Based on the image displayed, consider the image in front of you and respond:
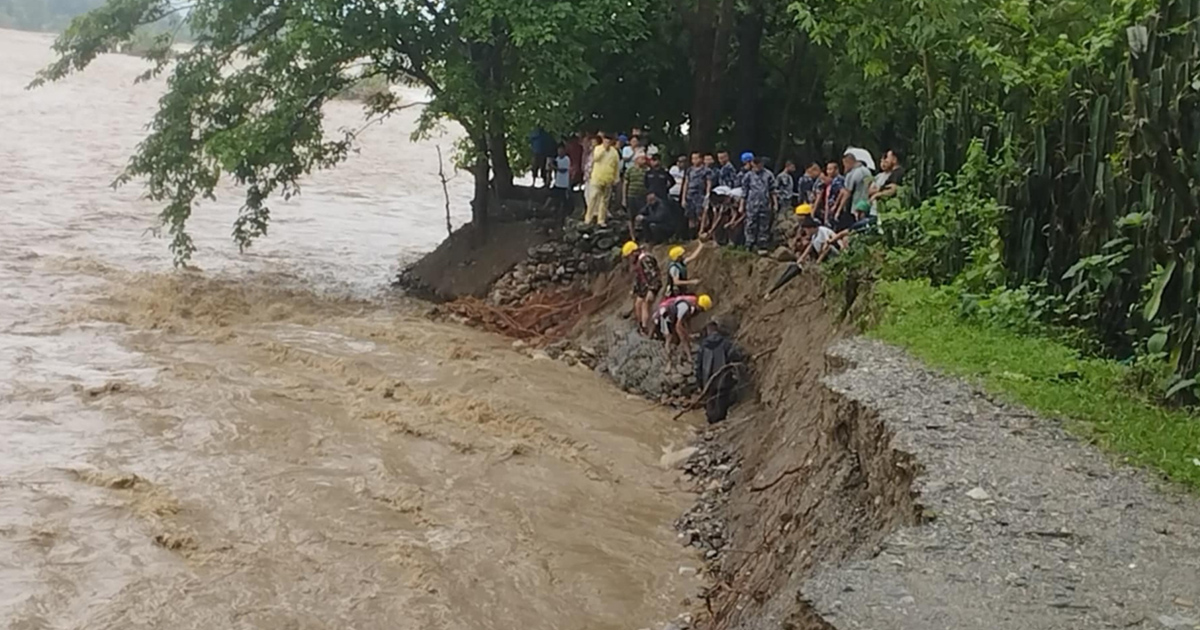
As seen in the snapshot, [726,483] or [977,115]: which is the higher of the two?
[977,115]

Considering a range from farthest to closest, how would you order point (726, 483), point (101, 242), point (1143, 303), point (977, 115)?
point (101, 242) → point (977, 115) → point (726, 483) → point (1143, 303)

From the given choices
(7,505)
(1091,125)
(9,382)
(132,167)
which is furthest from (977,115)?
(132,167)

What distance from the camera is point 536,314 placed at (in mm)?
19672

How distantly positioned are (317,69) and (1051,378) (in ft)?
49.7

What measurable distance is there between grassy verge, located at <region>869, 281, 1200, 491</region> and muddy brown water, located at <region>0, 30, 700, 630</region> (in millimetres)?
2846

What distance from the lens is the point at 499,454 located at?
13031 mm

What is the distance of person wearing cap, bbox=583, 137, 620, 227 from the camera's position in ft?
63.3

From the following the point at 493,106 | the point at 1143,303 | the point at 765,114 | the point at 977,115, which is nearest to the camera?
the point at 1143,303

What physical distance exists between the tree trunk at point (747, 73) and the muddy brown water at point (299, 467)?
600 centimetres

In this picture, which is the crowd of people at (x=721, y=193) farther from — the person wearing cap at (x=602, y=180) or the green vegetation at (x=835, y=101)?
the green vegetation at (x=835, y=101)

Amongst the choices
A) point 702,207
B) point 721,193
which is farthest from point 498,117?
point 721,193

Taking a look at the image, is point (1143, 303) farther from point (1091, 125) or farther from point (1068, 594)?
point (1068, 594)

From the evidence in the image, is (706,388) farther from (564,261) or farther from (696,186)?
(564,261)

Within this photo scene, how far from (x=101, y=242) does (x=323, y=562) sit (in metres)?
18.3
